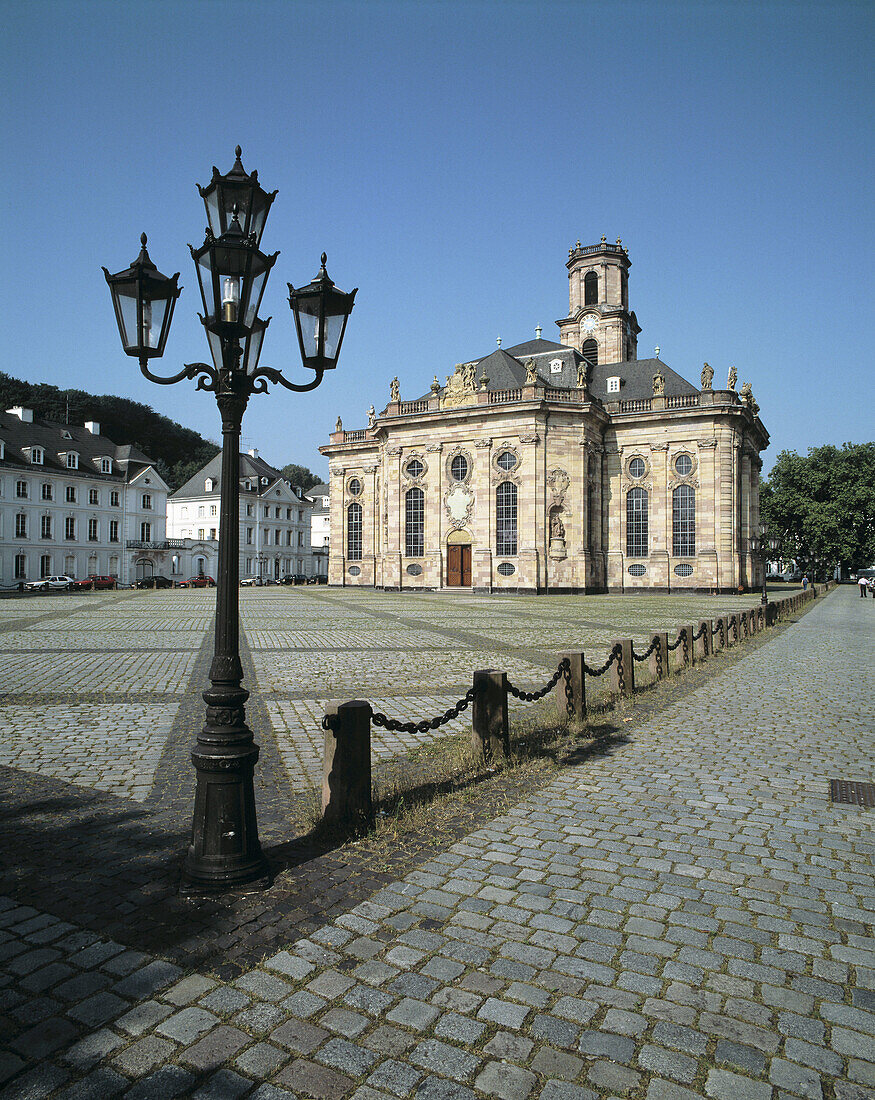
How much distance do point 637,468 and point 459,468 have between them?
11.8 m

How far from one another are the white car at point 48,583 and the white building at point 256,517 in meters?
18.8

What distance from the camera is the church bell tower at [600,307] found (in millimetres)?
59188

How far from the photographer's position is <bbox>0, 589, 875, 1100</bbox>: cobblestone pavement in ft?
8.72

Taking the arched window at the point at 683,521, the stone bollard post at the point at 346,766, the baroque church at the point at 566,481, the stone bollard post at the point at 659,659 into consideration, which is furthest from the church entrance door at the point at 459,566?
the stone bollard post at the point at 346,766

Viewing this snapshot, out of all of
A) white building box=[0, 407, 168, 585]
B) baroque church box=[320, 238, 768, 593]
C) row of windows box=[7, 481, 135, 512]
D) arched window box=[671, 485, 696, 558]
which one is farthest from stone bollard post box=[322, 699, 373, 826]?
row of windows box=[7, 481, 135, 512]

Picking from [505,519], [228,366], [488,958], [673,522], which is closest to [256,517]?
[505,519]

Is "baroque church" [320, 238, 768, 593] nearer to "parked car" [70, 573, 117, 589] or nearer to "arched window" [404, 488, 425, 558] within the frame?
"arched window" [404, 488, 425, 558]

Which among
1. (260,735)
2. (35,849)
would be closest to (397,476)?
(260,735)

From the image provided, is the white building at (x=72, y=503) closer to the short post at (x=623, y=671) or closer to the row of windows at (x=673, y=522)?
the row of windows at (x=673, y=522)

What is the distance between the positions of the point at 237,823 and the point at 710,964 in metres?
2.67

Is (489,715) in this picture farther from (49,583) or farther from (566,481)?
(49,583)

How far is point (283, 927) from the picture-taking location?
3.73 metres

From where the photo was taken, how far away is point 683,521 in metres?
45.6

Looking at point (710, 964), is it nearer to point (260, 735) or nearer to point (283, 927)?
point (283, 927)
